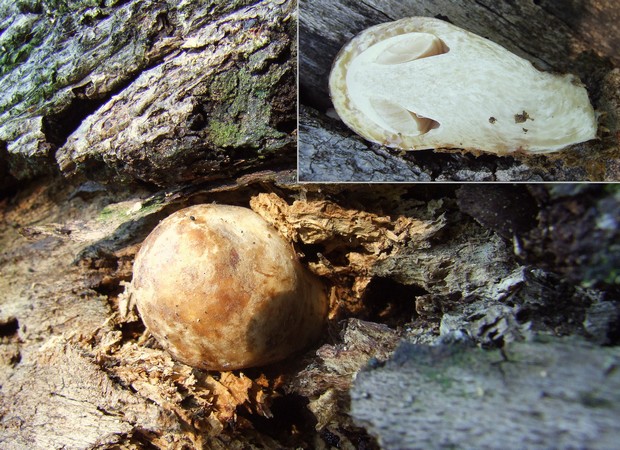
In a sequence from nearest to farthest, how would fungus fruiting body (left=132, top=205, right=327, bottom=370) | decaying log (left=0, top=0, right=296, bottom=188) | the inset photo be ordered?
1. the inset photo
2. fungus fruiting body (left=132, top=205, right=327, bottom=370)
3. decaying log (left=0, top=0, right=296, bottom=188)

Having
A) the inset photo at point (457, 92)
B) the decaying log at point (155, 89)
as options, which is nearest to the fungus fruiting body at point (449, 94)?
the inset photo at point (457, 92)

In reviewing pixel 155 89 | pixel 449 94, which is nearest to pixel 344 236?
pixel 449 94

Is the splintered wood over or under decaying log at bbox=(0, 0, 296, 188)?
under

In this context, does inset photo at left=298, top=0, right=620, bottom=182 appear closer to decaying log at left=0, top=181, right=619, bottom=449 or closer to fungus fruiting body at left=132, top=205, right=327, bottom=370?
decaying log at left=0, top=181, right=619, bottom=449

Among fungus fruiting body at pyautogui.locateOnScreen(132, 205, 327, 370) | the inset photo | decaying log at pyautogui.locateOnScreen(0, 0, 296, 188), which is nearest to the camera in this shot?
the inset photo

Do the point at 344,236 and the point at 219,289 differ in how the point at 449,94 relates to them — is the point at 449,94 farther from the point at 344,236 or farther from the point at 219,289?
the point at 219,289

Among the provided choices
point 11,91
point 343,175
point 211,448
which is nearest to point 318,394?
point 211,448

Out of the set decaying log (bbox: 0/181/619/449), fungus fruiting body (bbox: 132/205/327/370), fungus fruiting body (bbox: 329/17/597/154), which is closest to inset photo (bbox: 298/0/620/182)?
fungus fruiting body (bbox: 329/17/597/154)

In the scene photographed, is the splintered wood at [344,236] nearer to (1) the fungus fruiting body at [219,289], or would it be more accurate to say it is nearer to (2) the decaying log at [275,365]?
(2) the decaying log at [275,365]
